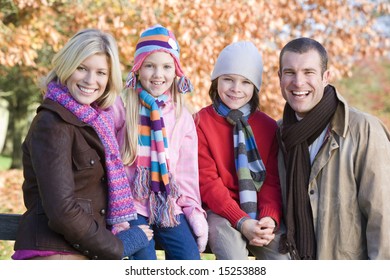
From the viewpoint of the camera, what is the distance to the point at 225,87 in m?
3.41

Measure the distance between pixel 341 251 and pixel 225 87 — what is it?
1.13 metres

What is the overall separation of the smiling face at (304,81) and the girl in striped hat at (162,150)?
0.58 m

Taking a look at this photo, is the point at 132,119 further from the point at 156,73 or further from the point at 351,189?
the point at 351,189

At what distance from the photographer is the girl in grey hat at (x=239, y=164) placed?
123 inches

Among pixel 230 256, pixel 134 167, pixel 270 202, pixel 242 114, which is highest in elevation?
pixel 242 114

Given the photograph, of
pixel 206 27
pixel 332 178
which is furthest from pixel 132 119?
pixel 206 27

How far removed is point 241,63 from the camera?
3396mm

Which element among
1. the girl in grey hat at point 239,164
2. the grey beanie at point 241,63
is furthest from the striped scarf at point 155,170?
the grey beanie at point 241,63

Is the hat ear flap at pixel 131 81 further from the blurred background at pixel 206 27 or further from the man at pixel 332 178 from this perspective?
the blurred background at pixel 206 27

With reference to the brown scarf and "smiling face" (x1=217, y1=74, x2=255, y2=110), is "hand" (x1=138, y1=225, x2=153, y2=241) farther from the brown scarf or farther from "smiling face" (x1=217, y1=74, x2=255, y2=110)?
"smiling face" (x1=217, y1=74, x2=255, y2=110)

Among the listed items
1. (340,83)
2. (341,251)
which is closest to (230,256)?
(341,251)

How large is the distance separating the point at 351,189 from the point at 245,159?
589 millimetres

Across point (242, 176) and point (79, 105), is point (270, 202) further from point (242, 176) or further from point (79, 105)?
point (79, 105)
